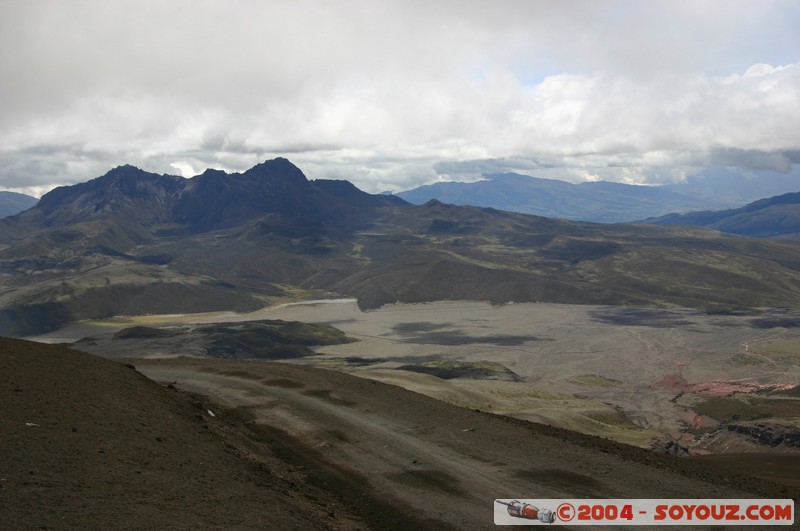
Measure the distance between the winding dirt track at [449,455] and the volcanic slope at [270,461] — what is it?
7cm

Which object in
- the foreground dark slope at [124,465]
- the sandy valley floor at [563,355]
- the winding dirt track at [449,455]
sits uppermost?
the foreground dark slope at [124,465]

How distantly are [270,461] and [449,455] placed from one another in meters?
5.82

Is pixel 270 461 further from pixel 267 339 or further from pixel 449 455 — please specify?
pixel 267 339

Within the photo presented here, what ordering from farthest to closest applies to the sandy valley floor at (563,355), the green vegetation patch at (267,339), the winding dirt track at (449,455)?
the green vegetation patch at (267,339) < the sandy valley floor at (563,355) < the winding dirt track at (449,455)

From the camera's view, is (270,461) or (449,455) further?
(449,455)

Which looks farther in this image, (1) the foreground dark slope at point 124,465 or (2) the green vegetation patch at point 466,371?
(2) the green vegetation patch at point 466,371

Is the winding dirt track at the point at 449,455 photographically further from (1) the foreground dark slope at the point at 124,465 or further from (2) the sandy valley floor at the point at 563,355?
(2) the sandy valley floor at the point at 563,355

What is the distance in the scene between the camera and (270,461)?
2058 cm

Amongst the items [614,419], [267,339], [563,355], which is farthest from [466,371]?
[267,339]

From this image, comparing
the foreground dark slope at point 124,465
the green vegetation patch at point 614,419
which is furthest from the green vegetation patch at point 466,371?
the foreground dark slope at point 124,465

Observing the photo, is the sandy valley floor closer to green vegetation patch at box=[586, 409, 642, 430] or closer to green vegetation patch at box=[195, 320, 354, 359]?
green vegetation patch at box=[586, 409, 642, 430]

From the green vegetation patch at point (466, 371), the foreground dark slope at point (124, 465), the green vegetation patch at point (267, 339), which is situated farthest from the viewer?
the green vegetation patch at point (267, 339)

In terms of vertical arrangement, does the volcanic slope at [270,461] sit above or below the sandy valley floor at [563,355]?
above

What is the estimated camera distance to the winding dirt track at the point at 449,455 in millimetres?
18672
